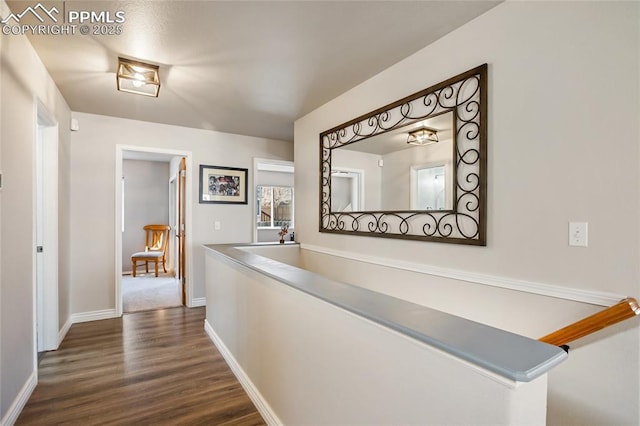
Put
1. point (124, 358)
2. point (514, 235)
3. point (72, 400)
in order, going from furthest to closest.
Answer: point (124, 358), point (72, 400), point (514, 235)

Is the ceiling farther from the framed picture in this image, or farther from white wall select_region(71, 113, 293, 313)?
the framed picture

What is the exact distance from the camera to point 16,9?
173 centimetres

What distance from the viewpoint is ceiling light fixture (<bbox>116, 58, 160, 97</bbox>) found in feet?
7.45

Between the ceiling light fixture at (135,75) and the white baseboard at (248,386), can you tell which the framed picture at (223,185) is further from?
the white baseboard at (248,386)

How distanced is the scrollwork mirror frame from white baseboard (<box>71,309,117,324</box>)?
3.11 m

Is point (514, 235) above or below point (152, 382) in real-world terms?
above

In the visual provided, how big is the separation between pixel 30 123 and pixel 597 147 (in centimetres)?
318

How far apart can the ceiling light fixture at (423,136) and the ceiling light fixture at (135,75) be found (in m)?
1.96

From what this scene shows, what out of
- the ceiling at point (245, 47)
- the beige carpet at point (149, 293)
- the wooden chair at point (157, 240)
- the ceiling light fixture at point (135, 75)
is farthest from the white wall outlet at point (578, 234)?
the wooden chair at point (157, 240)

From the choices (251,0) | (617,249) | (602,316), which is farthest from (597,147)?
(251,0)

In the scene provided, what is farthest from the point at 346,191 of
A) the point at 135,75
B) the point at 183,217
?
the point at 183,217

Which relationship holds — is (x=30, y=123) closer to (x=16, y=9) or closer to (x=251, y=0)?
(x=16, y=9)

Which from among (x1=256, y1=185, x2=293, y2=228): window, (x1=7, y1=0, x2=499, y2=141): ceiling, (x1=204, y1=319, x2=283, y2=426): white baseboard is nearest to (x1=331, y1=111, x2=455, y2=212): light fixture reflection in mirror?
(x1=7, y1=0, x2=499, y2=141): ceiling

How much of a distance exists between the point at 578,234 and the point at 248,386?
207 centimetres
